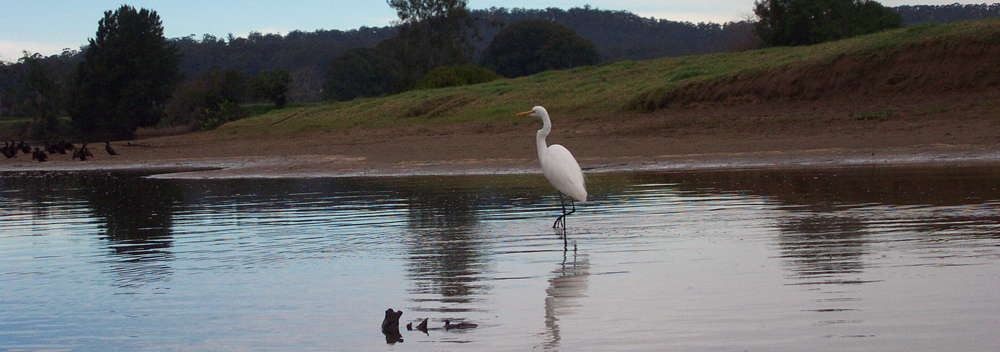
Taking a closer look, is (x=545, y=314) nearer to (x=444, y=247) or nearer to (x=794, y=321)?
(x=794, y=321)

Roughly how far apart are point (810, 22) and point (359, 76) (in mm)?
46726

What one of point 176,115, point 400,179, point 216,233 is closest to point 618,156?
point 400,179

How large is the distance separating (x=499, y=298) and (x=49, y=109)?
6881 centimetres

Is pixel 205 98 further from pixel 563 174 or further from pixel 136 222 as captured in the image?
pixel 563 174

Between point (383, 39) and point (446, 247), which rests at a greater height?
point (383, 39)

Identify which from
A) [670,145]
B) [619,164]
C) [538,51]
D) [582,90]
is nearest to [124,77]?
[538,51]

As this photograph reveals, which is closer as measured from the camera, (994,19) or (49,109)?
(994,19)

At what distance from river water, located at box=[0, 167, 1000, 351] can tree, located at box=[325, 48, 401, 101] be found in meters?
73.9

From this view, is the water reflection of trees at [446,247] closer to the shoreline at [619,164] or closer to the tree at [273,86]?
the shoreline at [619,164]

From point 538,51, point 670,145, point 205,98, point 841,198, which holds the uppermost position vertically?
point 538,51

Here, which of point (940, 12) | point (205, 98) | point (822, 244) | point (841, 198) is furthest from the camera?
point (940, 12)

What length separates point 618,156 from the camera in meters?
25.3

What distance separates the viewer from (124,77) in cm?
6894

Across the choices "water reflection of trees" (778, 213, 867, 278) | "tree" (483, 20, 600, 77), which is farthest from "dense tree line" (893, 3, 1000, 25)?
"water reflection of trees" (778, 213, 867, 278)
